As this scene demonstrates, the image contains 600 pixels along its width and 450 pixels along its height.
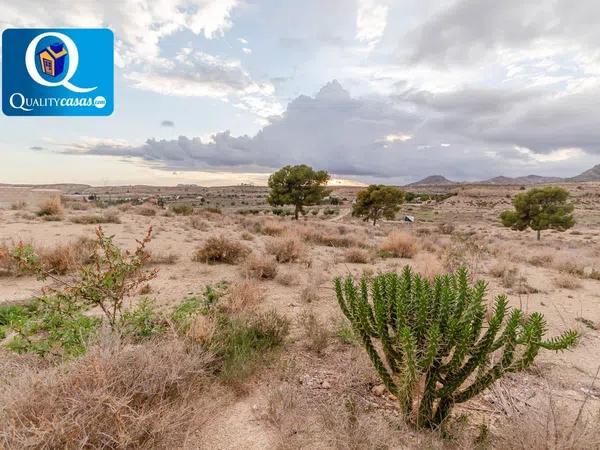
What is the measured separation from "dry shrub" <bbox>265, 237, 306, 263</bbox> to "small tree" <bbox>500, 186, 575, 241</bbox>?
2009 centimetres

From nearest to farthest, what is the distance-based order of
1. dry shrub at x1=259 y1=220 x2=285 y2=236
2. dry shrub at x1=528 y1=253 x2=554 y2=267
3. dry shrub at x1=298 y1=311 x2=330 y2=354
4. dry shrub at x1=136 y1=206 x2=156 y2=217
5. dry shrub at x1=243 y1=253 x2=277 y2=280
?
dry shrub at x1=298 y1=311 x2=330 y2=354, dry shrub at x1=243 y1=253 x2=277 y2=280, dry shrub at x1=528 y1=253 x2=554 y2=267, dry shrub at x1=259 y1=220 x2=285 y2=236, dry shrub at x1=136 y1=206 x2=156 y2=217

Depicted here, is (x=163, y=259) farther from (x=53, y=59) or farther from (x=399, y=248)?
(x=399, y=248)

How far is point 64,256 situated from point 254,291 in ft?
16.0

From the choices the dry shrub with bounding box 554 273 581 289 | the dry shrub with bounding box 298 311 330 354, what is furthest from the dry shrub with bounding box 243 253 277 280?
the dry shrub with bounding box 554 273 581 289

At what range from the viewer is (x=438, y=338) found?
2582mm

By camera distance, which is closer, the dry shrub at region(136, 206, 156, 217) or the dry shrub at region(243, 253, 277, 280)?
the dry shrub at region(243, 253, 277, 280)

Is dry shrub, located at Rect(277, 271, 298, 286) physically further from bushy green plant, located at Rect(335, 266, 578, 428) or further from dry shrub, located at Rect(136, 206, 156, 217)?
dry shrub, located at Rect(136, 206, 156, 217)

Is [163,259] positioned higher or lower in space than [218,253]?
lower

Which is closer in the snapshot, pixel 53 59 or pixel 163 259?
pixel 163 259

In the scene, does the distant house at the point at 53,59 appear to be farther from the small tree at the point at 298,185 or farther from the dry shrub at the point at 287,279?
the small tree at the point at 298,185

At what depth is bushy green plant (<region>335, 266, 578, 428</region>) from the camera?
2.62 m

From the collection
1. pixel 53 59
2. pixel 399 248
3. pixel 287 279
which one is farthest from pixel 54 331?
pixel 399 248

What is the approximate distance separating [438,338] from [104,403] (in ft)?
8.25

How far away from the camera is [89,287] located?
12.2ft
